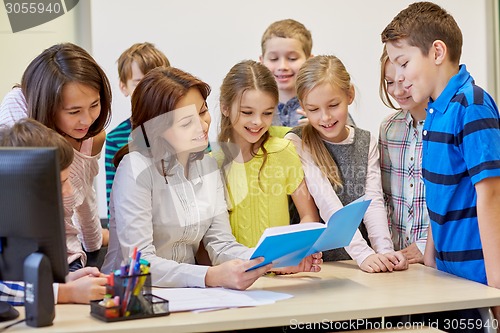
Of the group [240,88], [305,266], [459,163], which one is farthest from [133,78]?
[459,163]

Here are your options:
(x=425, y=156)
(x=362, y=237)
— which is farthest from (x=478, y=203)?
(x=362, y=237)

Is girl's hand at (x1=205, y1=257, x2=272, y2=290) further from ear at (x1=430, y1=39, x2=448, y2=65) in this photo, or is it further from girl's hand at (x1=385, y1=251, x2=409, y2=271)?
ear at (x1=430, y1=39, x2=448, y2=65)

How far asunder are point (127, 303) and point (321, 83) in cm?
107

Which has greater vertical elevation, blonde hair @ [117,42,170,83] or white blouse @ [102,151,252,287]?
blonde hair @ [117,42,170,83]

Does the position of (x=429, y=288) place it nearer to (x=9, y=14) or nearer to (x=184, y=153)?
(x=184, y=153)

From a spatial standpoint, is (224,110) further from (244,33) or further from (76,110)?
(244,33)

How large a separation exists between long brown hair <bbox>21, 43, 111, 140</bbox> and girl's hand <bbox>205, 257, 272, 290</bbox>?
637mm

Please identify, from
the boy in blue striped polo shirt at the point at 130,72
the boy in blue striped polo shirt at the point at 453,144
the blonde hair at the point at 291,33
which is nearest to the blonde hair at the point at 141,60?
the boy in blue striped polo shirt at the point at 130,72

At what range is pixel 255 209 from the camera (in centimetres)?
228

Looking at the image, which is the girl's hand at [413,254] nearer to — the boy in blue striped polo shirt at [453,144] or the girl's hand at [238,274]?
the boy in blue striped polo shirt at [453,144]

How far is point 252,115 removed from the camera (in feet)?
7.50

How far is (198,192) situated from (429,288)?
2.32 feet

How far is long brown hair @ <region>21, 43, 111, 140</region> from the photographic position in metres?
2.06

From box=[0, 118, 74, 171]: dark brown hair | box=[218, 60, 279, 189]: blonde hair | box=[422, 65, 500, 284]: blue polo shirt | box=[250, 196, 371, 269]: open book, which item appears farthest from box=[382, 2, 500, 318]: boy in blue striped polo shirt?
box=[0, 118, 74, 171]: dark brown hair
